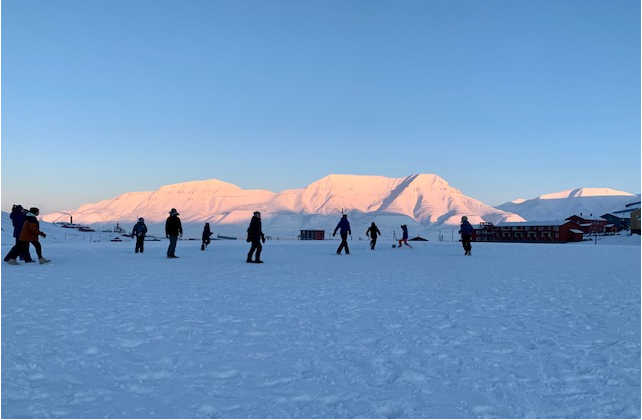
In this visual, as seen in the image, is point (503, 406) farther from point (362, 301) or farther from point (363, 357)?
point (362, 301)

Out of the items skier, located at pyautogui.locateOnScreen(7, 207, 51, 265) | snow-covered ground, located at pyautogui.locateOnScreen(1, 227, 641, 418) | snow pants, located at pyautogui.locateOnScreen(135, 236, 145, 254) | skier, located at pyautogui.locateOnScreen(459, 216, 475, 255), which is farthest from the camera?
snow pants, located at pyautogui.locateOnScreen(135, 236, 145, 254)

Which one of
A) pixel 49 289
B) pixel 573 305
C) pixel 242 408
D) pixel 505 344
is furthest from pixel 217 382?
pixel 49 289

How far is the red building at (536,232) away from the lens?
96.2 meters

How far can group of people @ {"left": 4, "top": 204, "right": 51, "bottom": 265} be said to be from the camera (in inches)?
603

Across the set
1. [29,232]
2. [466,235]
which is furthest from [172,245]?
[466,235]

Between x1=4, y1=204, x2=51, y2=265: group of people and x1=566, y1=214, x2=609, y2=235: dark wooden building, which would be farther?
x1=566, y1=214, x2=609, y2=235: dark wooden building

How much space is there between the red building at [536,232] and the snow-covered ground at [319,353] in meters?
95.6

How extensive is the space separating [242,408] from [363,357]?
68.5 inches

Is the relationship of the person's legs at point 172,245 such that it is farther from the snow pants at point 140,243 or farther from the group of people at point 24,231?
the group of people at point 24,231

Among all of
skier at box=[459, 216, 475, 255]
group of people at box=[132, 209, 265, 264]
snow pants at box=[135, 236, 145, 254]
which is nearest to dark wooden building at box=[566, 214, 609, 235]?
skier at box=[459, 216, 475, 255]

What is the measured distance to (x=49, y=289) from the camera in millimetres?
10344

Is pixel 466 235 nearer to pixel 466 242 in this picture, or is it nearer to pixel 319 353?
pixel 466 242

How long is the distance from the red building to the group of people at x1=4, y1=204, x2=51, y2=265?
9688cm

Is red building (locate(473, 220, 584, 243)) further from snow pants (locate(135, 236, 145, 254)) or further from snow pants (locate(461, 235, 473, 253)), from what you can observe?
snow pants (locate(135, 236, 145, 254))
